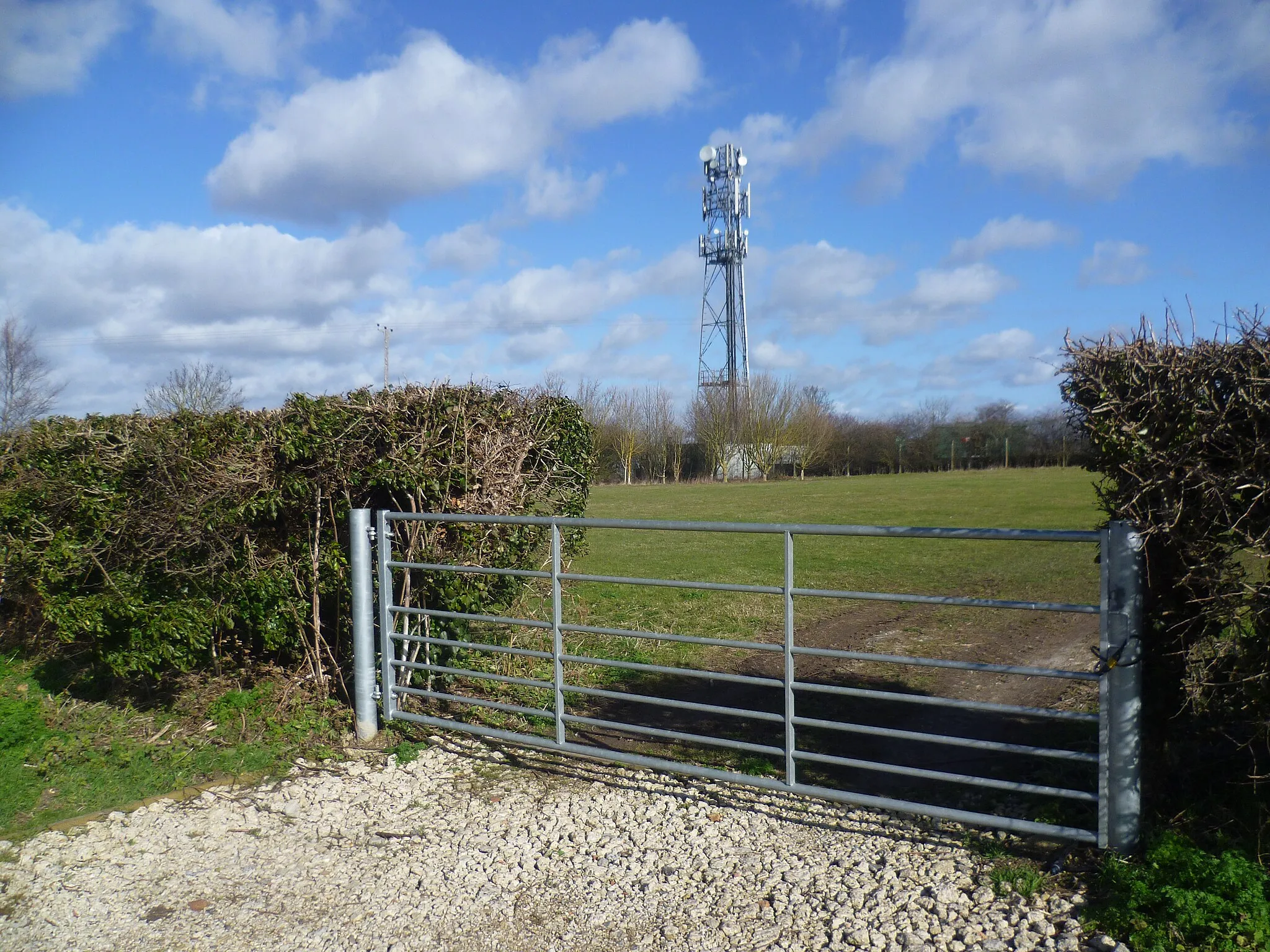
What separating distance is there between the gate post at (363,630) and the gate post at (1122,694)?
176 inches

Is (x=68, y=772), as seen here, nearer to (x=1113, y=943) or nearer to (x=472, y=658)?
(x=472, y=658)

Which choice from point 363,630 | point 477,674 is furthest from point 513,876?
point 363,630

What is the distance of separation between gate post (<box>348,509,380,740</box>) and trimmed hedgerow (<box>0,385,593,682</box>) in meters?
0.36

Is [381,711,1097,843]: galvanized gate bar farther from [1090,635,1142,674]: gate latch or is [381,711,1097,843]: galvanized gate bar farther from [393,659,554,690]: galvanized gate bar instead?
[1090,635,1142,674]: gate latch

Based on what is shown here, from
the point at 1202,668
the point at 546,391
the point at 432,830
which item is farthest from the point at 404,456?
the point at 1202,668

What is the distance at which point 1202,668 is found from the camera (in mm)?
3570

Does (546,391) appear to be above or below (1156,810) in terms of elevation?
above

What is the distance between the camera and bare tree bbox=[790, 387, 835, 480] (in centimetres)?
6234

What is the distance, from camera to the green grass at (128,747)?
17.0ft

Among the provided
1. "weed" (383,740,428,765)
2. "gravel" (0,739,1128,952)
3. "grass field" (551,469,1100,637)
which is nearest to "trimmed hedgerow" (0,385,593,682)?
"weed" (383,740,428,765)

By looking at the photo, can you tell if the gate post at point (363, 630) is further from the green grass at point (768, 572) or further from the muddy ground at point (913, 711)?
the muddy ground at point (913, 711)

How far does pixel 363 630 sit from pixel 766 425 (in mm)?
57101

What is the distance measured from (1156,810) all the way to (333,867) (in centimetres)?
392

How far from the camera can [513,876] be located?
4152 millimetres
